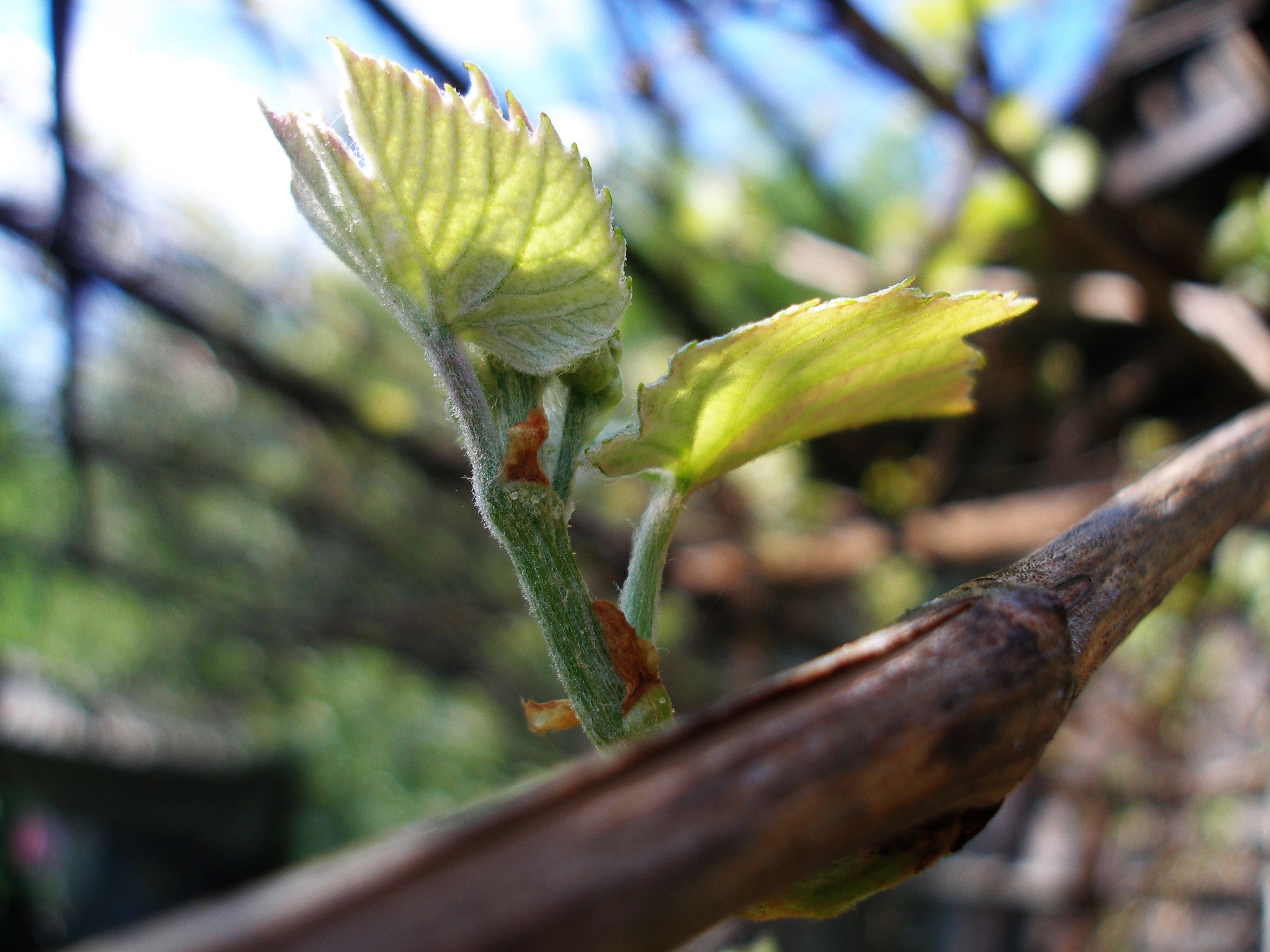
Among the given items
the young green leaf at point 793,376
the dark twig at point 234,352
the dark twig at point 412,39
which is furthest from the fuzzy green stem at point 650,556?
the dark twig at point 234,352

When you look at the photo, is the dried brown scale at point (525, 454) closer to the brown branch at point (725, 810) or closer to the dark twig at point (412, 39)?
the brown branch at point (725, 810)

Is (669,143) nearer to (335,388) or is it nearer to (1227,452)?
(335,388)

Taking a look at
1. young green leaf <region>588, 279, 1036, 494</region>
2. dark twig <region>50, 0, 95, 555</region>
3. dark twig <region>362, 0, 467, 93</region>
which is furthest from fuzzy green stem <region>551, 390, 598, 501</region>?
dark twig <region>50, 0, 95, 555</region>

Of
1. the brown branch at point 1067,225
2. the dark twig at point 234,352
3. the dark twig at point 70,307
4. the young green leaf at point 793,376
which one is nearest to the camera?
the young green leaf at point 793,376

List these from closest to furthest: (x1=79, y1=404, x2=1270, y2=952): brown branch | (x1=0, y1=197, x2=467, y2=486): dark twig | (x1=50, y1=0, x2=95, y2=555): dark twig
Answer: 1. (x1=79, y1=404, x2=1270, y2=952): brown branch
2. (x1=50, y1=0, x2=95, y2=555): dark twig
3. (x1=0, y1=197, x2=467, y2=486): dark twig

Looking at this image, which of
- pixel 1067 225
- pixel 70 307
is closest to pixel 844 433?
pixel 1067 225

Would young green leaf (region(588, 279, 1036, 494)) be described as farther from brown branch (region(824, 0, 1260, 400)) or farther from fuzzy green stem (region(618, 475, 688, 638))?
brown branch (region(824, 0, 1260, 400))
